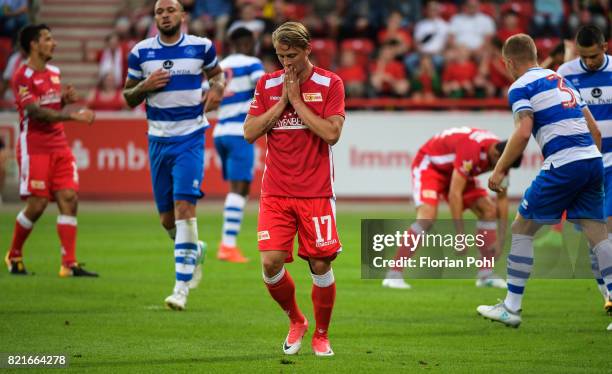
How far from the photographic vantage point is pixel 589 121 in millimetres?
9672

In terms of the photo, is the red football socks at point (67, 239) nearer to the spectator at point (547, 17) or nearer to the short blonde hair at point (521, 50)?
the short blonde hair at point (521, 50)

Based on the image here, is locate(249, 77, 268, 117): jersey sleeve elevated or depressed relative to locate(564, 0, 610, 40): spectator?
elevated

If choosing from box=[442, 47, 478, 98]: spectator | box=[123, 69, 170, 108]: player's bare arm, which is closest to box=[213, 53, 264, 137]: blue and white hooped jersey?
box=[123, 69, 170, 108]: player's bare arm

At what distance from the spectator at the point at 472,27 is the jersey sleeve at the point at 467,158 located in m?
13.6

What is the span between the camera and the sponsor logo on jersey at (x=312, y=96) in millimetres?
8367

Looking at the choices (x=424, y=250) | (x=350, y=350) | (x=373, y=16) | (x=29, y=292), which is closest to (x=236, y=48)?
(x=29, y=292)

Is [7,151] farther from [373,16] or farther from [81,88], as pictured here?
[373,16]

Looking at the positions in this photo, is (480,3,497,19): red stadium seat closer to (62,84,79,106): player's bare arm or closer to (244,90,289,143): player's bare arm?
(62,84,79,106): player's bare arm

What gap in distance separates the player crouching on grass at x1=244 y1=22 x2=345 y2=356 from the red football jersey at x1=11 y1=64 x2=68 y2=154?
5.40 meters

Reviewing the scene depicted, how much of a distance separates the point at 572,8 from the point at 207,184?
9.77 m

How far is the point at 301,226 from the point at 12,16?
17.8 meters

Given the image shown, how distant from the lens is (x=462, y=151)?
1220 centimetres

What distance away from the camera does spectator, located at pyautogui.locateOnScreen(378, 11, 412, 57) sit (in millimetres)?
24828

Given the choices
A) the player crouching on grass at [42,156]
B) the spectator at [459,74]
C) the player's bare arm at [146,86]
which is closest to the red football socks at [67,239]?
the player crouching on grass at [42,156]
